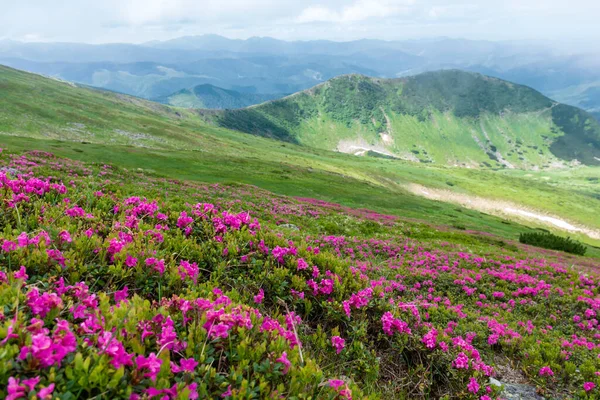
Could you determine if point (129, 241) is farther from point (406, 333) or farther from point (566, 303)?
point (566, 303)

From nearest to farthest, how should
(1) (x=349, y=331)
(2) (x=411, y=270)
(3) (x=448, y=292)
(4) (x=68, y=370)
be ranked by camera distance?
1. (4) (x=68, y=370)
2. (1) (x=349, y=331)
3. (3) (x=448, y=292)
4. (2) (x=411, y=270)

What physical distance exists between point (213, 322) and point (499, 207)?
173963mm

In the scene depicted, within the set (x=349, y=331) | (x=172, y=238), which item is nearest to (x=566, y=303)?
(x=349, y=331)

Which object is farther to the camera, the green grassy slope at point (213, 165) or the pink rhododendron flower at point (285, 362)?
the green grassy slope at point (213, 165)

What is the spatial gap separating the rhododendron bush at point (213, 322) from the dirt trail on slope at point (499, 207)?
463 feet

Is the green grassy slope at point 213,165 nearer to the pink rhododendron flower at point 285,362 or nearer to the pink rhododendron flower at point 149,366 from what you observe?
the pink rhododendron flower at point 285,362

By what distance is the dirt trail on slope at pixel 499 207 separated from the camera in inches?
5482

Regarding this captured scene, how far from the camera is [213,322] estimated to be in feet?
12.6

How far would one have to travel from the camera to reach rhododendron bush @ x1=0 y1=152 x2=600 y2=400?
2.93 m

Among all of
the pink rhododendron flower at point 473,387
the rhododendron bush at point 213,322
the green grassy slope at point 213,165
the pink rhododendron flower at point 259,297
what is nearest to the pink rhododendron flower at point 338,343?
the rhododendron bush at point 213,322

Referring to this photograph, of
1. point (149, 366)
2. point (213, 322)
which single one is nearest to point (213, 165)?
point (213, 322)

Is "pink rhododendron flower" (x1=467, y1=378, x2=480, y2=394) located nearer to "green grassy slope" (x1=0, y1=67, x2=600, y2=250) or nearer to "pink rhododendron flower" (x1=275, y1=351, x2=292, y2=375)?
"pink rhododendron flower" (x1=275, y1=351, x2=292, y2=375)

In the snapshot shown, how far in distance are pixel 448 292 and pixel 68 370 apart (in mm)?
13501

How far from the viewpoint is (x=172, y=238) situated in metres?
6.92
